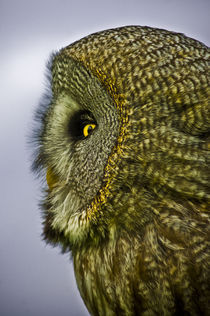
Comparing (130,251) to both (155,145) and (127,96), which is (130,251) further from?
(127,96)

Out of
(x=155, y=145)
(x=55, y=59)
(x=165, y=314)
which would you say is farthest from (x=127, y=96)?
(x=165, y=314)

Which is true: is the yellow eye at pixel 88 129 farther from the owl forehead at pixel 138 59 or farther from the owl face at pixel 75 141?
the owl forehead at pixel 138 59

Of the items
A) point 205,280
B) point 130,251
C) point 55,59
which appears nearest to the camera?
point 205,280

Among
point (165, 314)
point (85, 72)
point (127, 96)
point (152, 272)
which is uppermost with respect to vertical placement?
point (85, 72)

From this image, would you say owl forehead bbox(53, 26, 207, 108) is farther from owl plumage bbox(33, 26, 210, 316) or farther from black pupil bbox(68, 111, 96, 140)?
black pupil bbox(68, 111, 96, 140)

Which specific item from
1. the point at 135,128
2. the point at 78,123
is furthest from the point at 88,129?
the point at 135,128

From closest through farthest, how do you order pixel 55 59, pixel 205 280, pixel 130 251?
pixel 205 280
pixel 130 251
pixel 55 59

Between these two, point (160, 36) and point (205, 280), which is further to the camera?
point (160, 36)

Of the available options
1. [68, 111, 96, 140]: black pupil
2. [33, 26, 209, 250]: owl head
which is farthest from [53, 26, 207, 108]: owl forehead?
[68, 111, 96, 140]: black pupil
